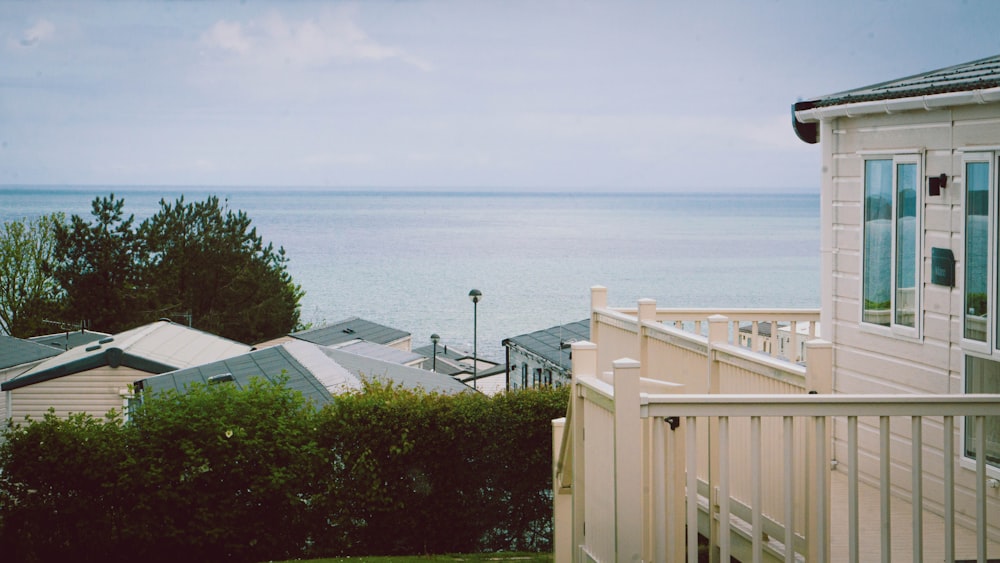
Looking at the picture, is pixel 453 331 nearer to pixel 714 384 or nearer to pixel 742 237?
pixel 714 384

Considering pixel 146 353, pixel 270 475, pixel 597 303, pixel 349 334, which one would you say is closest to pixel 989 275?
pixel 597 303

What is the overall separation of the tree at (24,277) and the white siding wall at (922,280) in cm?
4131

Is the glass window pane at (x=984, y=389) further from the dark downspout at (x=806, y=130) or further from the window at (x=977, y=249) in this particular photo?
the dark downspout at (x=806, y=130)

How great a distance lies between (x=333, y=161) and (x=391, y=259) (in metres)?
29.0

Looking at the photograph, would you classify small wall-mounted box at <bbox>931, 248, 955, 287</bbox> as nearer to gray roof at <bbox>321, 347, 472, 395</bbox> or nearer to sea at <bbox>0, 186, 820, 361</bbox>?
gray roof at <bbox>321, 347, 472, 395</bbox>

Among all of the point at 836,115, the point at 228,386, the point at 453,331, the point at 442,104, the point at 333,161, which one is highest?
the point at 442,104

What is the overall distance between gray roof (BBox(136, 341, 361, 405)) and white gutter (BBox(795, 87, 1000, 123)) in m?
8.97

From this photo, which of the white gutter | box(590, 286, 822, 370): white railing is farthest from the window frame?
box(590, 286, 822, 370): white railing

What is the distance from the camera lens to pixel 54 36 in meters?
111

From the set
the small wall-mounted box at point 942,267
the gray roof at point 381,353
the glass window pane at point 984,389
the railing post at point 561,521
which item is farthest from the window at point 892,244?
the gray roof at point 381,353

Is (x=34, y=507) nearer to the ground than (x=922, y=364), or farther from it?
nearer to the ground

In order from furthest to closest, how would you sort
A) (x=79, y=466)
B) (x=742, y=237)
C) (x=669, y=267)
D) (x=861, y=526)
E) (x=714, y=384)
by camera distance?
(x=742, y=237) < (x=669, y=267) < (x=79, y=466) < (x=714, y=384) < (x=861, y=526)

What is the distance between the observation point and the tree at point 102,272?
37.4 metres

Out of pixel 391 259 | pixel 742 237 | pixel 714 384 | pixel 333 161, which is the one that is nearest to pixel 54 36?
pixel 333 161
